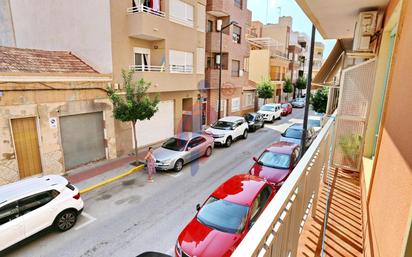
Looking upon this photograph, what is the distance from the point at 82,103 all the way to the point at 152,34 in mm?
4916

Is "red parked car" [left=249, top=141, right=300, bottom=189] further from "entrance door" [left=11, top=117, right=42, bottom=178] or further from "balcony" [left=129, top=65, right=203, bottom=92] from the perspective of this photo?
"entrance door" [left=11, top=117, right=42, bottom=178]

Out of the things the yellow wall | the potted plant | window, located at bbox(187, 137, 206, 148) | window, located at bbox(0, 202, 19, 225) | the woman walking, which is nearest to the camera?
the potted plant

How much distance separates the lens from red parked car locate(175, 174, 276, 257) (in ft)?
16.4

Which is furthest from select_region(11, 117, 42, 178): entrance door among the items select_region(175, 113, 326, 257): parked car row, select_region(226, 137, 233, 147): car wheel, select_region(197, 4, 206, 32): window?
select_region(197, 4, 206, 32): window

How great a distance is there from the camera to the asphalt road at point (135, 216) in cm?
611

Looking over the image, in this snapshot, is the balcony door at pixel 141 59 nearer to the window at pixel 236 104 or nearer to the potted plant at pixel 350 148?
the potted plant at pixel 350 148

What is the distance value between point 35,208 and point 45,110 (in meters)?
4.96

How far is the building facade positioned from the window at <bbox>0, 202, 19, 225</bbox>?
13.1 ft

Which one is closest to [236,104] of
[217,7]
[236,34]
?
[236,34]

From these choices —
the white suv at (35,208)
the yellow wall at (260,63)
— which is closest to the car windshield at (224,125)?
the white suv at (35,208)

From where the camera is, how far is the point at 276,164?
8.83 meters

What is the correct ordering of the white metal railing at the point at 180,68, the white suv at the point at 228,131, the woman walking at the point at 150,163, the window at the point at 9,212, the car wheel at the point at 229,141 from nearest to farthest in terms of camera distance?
the window at the point at 9,212 → the woman walking at the point at 150,163 → the white metal railing at the point at 180,68 → the white suv at the point at 228,131 → the car wheel at the point at 229,141

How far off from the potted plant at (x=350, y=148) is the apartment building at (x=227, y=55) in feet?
44.7

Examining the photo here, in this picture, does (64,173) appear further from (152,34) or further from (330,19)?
(330,19)
